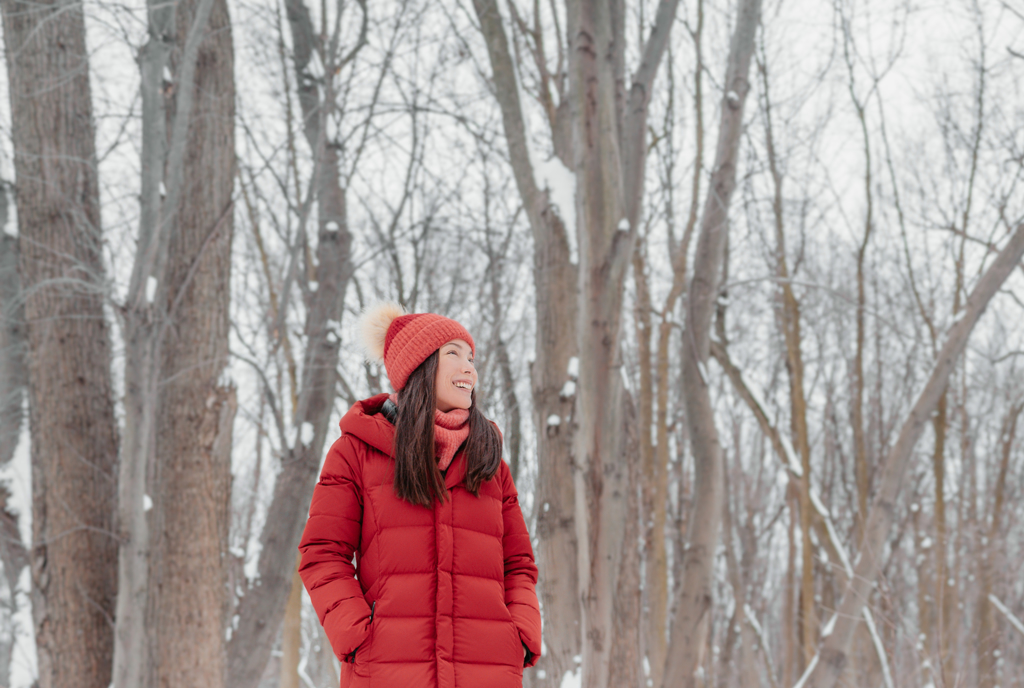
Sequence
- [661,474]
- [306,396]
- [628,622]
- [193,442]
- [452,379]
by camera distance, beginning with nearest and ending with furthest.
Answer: [452,379], [193,442], [628,622], [306,396], [661,474]

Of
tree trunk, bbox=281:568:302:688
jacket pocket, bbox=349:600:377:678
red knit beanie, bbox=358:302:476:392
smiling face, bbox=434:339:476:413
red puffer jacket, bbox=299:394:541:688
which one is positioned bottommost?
tree trunk, bbox=281:568:302:688

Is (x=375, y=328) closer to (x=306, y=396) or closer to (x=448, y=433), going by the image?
(x=448, y=433)

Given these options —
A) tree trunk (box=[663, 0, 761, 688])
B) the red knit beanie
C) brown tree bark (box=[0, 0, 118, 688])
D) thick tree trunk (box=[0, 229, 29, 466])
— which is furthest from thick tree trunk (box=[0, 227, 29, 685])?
tree trunk (box=[663, 0, 761, 688])

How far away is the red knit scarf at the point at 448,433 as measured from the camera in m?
1.86

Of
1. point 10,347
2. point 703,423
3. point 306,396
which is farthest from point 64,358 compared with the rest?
point 703,423

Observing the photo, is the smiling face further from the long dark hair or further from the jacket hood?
the jacket hood

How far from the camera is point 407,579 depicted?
66.9 inches

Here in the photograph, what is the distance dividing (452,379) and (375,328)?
31 centimetres

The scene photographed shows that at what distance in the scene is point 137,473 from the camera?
145 inches

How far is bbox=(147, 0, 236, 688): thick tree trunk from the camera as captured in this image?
4.30 meters

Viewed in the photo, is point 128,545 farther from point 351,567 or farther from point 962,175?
point 962,175

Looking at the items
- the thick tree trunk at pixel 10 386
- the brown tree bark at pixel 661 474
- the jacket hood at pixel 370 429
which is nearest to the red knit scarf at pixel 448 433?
the jacket hood at pixel 370 429

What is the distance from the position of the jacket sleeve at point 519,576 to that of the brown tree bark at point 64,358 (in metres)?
3.06

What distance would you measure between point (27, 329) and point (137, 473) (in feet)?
5.37
